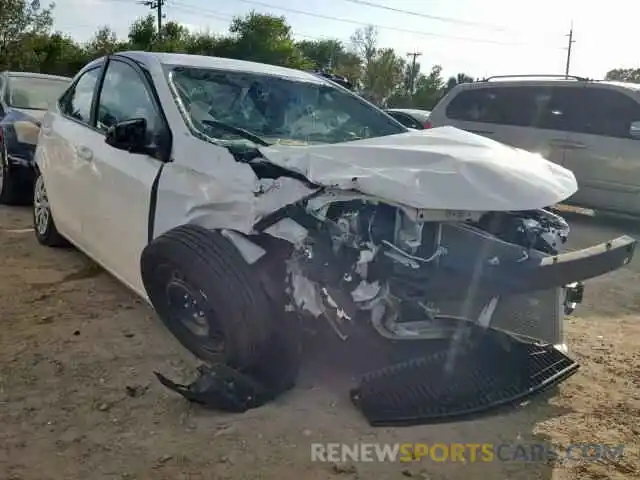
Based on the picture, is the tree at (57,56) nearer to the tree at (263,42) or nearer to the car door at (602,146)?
the tree at (263,42)

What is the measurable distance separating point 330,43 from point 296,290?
1922 inches

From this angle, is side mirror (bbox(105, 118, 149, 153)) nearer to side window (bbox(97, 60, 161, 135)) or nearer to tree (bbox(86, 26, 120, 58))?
side window (bbox(97, 60, 161, 135))

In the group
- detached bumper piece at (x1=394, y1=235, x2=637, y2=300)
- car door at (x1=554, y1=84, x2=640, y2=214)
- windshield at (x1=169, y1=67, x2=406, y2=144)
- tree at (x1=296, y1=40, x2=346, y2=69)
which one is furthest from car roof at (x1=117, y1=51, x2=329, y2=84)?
tree at (x1=296, y1=40, x2=346, y2=69)

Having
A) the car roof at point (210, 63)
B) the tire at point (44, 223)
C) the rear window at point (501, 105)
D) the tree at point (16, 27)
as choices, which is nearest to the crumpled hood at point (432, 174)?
the car roof at point (210, 63)

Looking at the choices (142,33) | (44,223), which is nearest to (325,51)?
(142,33)

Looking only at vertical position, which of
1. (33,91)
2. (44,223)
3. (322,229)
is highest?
(33,91)

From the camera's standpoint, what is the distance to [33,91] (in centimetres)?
855

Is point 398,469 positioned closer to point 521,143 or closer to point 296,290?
point 296,290

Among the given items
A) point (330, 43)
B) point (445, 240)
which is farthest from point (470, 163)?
point (330, 43)

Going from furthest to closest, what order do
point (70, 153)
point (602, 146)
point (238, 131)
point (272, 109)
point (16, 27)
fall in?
point (16, 27), point (602, 146), point (70, 153), point (272, 109), point (238, 131)

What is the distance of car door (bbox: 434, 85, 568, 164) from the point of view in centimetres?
886

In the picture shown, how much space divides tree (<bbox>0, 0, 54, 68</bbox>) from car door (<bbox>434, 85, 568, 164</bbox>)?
2341cm

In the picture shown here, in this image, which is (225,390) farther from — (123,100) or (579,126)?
(579,126)

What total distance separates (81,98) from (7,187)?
10.00 feet
